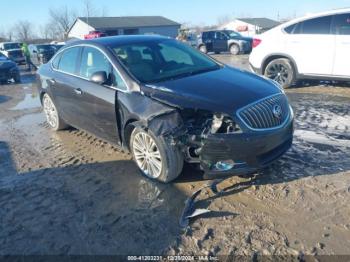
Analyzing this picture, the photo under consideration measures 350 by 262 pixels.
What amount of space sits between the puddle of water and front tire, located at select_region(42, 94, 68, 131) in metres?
3.04

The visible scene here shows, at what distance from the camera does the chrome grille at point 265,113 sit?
13.1 ft

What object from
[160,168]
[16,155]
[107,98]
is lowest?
[16,155]

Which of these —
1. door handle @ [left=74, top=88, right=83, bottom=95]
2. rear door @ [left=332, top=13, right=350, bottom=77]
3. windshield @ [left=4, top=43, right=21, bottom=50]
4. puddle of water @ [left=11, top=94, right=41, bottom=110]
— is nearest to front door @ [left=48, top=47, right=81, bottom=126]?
door handle @ [left=74, top=88, right=83, bottom=95]

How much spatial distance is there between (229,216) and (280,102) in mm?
1550

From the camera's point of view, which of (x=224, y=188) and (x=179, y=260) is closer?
(x=179, y=260)

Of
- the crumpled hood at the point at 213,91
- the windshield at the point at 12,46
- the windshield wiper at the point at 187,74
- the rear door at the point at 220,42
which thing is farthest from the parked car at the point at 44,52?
the crumpled hood at the point at 213,91

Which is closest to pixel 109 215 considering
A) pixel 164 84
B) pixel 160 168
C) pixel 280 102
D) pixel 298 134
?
pixel 160 168

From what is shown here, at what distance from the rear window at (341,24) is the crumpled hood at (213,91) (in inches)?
181

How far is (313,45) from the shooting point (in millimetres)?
8742

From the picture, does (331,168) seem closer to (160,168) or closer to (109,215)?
(160,168)

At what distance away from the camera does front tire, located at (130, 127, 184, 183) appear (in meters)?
4.21

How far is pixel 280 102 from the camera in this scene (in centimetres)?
445

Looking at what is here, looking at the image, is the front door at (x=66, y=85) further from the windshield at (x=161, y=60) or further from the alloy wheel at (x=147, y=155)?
the alloy wheel at (x=147, y=155)

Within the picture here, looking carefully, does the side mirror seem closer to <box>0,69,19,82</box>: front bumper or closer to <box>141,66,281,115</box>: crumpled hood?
<box>141,66,281,115</box>: crumpled hood
